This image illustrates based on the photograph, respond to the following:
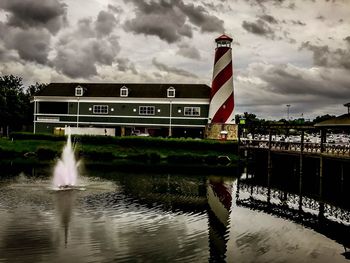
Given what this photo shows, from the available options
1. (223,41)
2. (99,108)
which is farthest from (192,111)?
(99,108)

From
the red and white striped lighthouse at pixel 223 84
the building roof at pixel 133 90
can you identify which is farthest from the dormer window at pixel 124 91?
the red and white striped lighthouse at pixel 223 84

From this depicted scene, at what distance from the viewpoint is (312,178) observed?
113ft

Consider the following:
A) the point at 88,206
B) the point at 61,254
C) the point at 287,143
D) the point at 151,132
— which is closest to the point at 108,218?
the point at 88,206

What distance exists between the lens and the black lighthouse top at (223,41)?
181 feet

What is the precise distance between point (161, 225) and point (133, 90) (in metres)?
46.3

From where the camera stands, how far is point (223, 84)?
54.8m

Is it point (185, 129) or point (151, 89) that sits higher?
point (151, 89)

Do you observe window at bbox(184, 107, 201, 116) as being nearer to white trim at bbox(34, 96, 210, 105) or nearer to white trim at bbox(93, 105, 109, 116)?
white trim at bbox(34, 96, 210, 105)

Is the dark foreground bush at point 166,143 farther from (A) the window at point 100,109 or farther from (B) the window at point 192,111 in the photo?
(A) the window at point 100,109

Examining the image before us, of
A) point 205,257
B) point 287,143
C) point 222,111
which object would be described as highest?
point 222,111

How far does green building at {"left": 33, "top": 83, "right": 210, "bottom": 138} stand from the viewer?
195 ft

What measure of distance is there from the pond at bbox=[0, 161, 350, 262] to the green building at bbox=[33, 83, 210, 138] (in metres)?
31.5

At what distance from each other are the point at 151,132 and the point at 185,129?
194 inches

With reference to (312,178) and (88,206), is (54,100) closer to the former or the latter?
(312,178)
